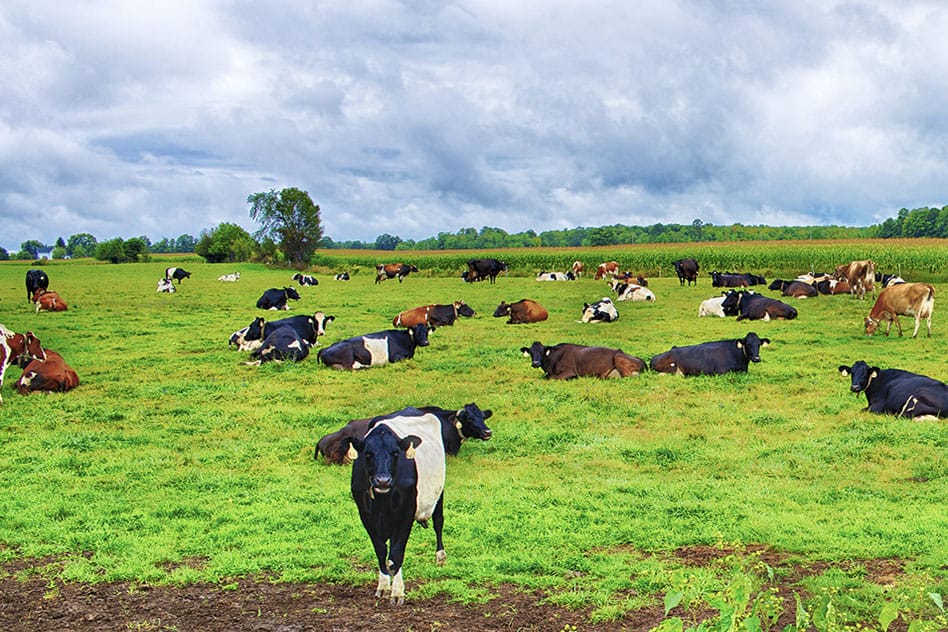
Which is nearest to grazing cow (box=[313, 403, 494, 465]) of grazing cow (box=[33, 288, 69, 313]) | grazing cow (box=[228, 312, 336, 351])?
grazing cow (box=[228, 312, 336, 351])

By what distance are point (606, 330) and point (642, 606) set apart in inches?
707

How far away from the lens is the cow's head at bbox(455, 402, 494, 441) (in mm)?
10445

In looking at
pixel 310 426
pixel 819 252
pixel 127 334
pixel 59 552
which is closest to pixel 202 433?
pixel 310 426

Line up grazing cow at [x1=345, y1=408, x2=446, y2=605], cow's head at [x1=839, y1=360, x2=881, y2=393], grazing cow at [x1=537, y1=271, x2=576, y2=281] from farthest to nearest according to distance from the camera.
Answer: grazing cow at [x1=537, y1=271, x2=576, y2=281], cow's head at [x1=839, y1=360, x2=881, y2=393], grazing cow at [x1=345, y1=408, x2=446, y2=605]

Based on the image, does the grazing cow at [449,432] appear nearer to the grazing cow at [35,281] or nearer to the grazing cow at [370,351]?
the grazing cow at [370,351]

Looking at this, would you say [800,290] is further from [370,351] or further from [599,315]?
[370,351]

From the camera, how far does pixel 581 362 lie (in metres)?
16.4

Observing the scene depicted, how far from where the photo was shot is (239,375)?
1733 cm

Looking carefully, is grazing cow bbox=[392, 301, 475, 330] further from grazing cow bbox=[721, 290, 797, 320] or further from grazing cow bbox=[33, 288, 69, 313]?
grazing cow bbox=[33, 288, 69, 313]

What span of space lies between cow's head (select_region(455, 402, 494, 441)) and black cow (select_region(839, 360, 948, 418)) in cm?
673

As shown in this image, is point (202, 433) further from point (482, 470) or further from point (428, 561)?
point (428, 561)

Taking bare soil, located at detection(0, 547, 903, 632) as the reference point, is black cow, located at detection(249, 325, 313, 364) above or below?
above

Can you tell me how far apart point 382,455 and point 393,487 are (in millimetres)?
367

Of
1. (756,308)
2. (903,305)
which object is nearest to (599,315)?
(756,308)
